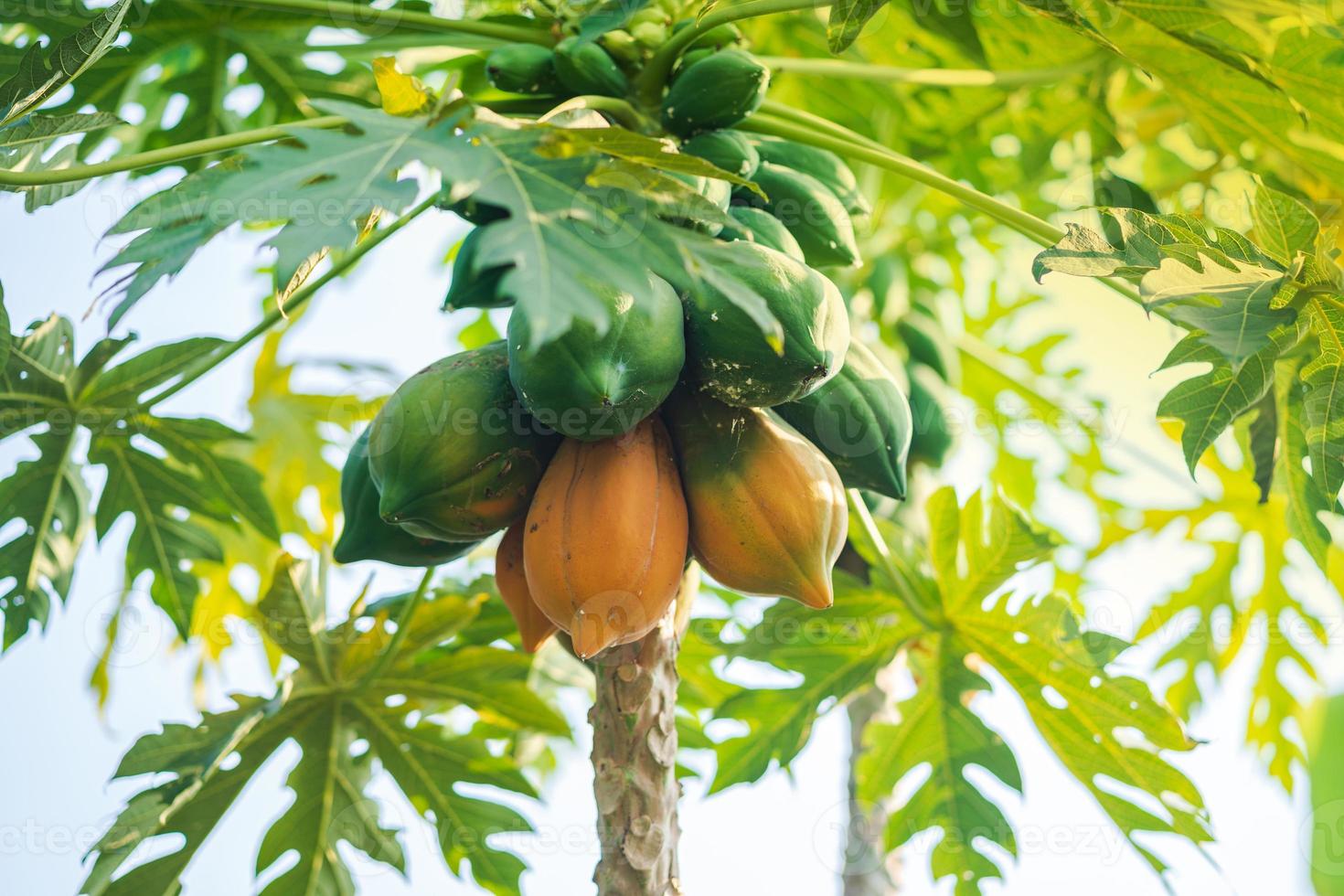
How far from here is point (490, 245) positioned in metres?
0.96

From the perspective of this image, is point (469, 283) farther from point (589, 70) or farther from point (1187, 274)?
point (1187, 274)

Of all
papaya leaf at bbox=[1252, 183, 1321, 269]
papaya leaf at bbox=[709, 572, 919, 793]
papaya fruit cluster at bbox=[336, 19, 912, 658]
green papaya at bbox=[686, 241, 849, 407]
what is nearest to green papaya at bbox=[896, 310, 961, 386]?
papaya leaf at bbox=[709, 572, 919, 793]

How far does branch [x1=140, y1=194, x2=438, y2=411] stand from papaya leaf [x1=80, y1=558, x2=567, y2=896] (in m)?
0.31

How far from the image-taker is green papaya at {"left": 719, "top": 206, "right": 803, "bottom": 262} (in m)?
1.44

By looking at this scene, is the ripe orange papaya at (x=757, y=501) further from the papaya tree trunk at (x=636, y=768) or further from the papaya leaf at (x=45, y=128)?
the papaya leaf at (x=45, y=128)

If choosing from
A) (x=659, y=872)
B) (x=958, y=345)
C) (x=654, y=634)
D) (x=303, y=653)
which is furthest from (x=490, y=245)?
(x=958, y=345)

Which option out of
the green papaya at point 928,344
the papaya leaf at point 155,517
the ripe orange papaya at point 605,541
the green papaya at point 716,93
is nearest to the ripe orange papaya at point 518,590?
the ripe orange papaya at point 605,541

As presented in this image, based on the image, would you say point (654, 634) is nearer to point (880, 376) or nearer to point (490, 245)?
point (880, 376)

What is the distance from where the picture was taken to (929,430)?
2154 millimetres

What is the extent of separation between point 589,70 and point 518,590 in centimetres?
67

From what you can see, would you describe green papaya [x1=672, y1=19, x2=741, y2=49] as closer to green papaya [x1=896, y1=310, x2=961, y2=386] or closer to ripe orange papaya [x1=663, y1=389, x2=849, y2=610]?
ripe orange papaya [x1=663, y1=389, x2=849, y2=610]

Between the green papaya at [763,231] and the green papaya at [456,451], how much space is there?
0.31 meters

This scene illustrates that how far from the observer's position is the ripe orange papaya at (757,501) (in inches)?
52.6

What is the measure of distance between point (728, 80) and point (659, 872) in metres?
0.97
